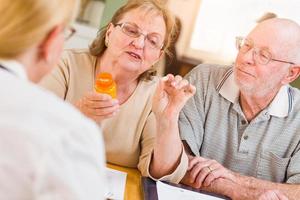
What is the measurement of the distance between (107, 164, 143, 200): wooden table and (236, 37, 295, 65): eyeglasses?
0.67 meters

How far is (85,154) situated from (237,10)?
1.29m

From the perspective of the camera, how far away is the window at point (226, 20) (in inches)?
72.0

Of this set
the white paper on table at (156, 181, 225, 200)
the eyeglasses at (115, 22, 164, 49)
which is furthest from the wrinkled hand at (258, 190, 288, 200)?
the eyeglasses at (115, 22, 164, 49)

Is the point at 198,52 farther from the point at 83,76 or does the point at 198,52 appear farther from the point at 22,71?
the point at 22,71

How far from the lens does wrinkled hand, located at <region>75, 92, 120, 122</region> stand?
1436mm

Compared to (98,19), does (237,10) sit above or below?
above

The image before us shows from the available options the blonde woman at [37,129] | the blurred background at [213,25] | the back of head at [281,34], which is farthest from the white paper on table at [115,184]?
the back of head at [281,34]

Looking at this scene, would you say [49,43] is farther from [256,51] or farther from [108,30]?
[256,51]

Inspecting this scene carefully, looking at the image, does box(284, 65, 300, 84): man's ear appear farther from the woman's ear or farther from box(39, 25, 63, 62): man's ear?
box(39, 25, 63, 62): man's ear

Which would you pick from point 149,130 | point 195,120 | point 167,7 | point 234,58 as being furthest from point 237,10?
point 149,130

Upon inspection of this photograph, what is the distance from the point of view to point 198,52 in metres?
1.85

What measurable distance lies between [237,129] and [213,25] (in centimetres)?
45

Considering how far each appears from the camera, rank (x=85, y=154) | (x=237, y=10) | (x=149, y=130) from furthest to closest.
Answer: (x=237, y=10), (x=149, y=130), (x=85, y=154)

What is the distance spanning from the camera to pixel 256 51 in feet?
5.98
